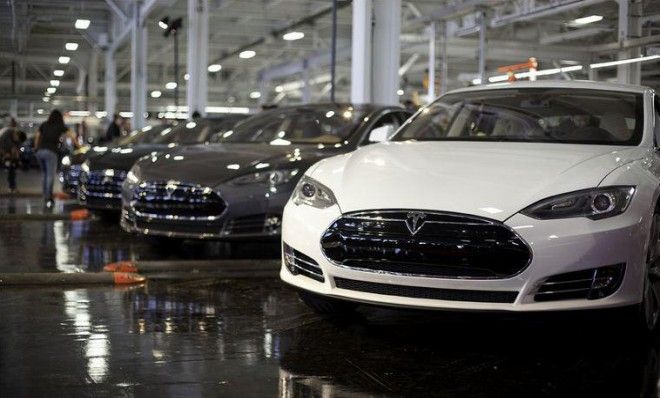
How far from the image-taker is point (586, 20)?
1316 centimetres

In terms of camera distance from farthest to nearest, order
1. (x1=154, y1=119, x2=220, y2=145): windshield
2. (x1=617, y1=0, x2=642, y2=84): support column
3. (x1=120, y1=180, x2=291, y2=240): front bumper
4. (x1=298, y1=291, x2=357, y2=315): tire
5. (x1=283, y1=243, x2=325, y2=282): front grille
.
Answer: (x1=154, y1=119, x2=220, y2=145): windshield
(x1=617, y1=0, x2=642, y2=84): support column
(x1=120, y1=180, x2=291, y2=240): front bumper
(x1=298, y1=291, x2=357, y2=315): tire
(x1=283, y1=243, x2=325, y2=282): front grille

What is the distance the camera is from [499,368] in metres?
4.31

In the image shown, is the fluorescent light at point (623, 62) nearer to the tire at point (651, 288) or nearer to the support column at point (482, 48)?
the support column at point (482, 48)

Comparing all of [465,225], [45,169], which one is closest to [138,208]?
[465,225]

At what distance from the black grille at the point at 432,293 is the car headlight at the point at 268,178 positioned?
2.87 meters

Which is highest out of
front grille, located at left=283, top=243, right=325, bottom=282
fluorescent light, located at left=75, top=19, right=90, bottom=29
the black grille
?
fluorescent light, located at left=75, top=19, right=90, bottom=29

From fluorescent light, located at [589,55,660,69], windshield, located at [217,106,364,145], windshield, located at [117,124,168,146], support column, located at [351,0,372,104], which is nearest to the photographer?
windshield, located at [217,106,364,145]

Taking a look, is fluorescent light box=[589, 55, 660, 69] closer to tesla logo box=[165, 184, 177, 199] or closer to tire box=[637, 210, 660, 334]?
tesla logo box=[165, 184, 177, 199]

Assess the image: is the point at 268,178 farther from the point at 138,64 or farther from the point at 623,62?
the point at 138,64

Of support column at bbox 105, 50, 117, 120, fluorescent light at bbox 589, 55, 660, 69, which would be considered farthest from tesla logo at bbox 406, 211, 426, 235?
support column at bbox 105, 50, 117, 120

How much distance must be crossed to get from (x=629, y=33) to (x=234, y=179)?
20.9 feet

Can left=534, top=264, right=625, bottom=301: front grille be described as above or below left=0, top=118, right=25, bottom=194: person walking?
below

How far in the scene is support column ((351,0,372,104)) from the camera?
12039 mm

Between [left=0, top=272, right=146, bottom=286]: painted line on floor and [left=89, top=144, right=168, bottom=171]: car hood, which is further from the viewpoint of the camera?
[left=89, top=144, right=168, bottom=171]: car hood
